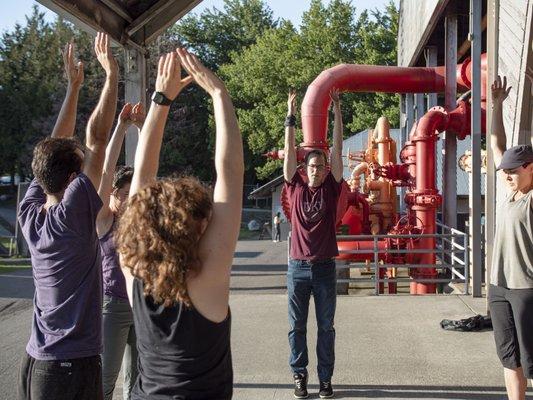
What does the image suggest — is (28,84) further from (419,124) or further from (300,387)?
(300,387)

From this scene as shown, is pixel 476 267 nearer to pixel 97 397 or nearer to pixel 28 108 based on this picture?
pixel 97 397

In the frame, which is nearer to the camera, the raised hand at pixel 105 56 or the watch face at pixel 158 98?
the watch face at pixel 158 98

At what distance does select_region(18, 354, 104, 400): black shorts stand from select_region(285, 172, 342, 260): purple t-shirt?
251 centimetres

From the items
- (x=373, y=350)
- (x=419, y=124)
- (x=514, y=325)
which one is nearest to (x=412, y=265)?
(x=419, y=124)

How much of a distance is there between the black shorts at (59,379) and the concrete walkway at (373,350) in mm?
2604

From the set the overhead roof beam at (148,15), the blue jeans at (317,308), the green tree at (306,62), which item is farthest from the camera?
the green tree at (306,62)

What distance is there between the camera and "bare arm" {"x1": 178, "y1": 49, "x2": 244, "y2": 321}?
86.0 inches

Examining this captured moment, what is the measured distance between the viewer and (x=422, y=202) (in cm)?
1244

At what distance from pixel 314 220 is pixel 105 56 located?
241 cm

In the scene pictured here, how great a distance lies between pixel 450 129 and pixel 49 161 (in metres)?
11.2

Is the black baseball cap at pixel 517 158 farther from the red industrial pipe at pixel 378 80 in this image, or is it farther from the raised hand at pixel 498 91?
the red industrial pipe at pixel 378 80

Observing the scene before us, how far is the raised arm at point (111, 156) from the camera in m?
3.29

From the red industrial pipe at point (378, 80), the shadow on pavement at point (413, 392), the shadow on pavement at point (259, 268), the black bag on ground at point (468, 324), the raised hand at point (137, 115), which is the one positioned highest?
the red industrial pipe at point (378, 80)

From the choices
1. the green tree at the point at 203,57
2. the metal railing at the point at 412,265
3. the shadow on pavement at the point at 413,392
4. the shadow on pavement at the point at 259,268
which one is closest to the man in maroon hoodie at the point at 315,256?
the shadow on pavement at the point at 413,392
